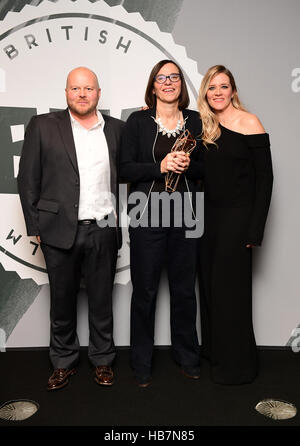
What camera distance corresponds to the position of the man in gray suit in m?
2.44

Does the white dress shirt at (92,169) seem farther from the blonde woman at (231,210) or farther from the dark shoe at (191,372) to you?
the dark shoe at (191,372)

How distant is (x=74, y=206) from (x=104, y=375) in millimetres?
991

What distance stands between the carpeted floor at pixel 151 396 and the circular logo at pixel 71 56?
145 cm

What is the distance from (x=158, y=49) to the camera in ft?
9.40

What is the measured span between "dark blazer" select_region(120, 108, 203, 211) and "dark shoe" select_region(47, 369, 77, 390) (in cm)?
104

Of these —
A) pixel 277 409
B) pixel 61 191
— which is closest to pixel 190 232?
pixel 61 191

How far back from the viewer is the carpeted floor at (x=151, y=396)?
7.22 feet

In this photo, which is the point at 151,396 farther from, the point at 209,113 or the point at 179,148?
the point at 209,113

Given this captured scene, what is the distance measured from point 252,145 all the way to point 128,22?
119 centimetres

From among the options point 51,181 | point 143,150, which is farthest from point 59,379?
point 143,150

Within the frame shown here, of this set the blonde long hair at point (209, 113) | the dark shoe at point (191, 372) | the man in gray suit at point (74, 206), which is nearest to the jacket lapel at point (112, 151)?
the man in gray suit at point (74, 206)

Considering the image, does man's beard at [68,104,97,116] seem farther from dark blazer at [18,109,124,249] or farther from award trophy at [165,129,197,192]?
award trophy at [165,129,197,192]

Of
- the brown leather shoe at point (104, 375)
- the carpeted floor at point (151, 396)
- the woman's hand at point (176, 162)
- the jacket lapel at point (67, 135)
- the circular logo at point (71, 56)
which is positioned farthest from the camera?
the circular logo at point (71, 56)

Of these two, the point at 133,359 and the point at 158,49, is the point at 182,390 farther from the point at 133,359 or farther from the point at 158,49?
the point at 158,49
